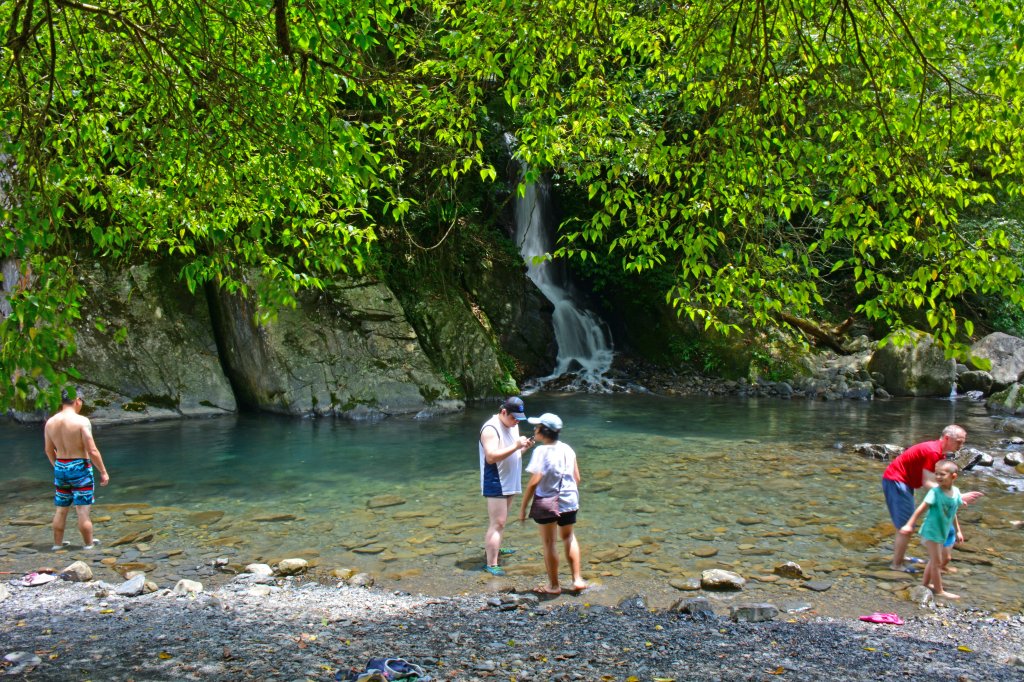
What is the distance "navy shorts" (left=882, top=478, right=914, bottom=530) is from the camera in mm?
8062

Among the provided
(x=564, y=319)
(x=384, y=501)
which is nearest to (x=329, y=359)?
(x=384, y=501)

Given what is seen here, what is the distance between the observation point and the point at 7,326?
4.25m

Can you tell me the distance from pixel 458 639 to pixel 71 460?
538 centimetres

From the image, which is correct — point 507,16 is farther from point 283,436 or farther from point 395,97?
point 283,436

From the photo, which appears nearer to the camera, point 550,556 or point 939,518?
point 939,518

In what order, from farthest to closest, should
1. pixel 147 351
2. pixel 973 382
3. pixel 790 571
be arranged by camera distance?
pixel 973 382
pixel 147 351
pixel 790 571

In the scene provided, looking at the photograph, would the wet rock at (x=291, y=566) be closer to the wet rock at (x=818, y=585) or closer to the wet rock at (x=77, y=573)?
the wet rock at (x=77, y=573)

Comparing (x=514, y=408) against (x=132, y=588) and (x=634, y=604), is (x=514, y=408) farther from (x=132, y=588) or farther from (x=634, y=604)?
(x=132, y=588)

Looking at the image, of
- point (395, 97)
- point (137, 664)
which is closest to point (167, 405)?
point (395, 97)

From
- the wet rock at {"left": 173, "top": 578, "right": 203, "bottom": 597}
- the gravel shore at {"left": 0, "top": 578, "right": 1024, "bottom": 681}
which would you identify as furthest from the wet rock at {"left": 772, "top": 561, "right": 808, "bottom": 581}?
the wet rock at {"left": 173, "top": 578, "right": 203, "bottom": 597}

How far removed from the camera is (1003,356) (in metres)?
22.4

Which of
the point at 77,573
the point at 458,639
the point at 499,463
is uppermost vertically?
the point at 499,463

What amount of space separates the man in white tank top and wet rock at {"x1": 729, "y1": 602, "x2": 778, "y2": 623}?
2444mm

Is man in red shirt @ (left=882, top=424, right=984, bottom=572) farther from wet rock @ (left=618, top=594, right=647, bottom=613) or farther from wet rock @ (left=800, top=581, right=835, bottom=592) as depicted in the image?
wet rock @ (left=618, top=594, right=647, bottom=613)
